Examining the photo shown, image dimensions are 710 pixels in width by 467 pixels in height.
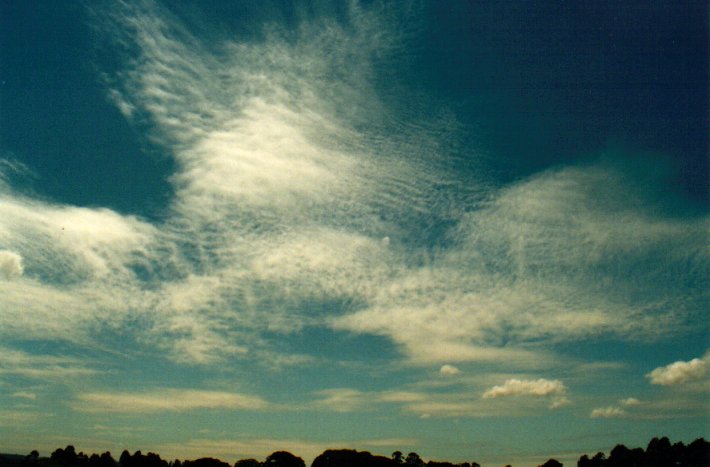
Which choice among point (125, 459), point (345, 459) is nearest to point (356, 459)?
point (345, 459)

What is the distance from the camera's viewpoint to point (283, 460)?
135 metres

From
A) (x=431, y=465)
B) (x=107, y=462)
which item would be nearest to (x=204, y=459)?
(x=107, y=462)

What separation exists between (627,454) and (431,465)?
60.8 m

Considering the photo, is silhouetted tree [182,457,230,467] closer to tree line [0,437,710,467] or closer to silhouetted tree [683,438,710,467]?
tree line [0,437,710,467]

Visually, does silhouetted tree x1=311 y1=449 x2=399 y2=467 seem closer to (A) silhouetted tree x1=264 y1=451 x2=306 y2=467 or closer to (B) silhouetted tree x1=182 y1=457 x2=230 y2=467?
(A) silhouetted tree x1=264 y1=451 x2=306 y2=467

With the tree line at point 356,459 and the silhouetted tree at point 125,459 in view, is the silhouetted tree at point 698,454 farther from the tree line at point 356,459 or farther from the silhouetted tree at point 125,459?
the silhouetted tree at point 125,459

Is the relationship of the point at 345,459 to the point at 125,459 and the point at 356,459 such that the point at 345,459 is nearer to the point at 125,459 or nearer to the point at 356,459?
the point at 356,459

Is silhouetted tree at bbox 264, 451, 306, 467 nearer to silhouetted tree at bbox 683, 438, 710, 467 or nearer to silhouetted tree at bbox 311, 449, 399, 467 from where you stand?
silhouetted tree at bbox 311, 449, 399, 467

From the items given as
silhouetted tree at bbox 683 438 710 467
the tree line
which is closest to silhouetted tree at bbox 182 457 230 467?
the tree line

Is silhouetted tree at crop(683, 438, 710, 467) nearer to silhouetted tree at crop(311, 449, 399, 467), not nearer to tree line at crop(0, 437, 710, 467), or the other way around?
tree line at crop(0, 437, 710, 467)

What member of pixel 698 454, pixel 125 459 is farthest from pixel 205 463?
pixel 698 454

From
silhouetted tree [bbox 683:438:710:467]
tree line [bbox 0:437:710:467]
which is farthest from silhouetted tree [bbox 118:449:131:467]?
silhouetted tree [bbox 683:438:710:467]

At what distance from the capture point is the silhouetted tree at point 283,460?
134625 mm

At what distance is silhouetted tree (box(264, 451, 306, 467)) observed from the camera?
442 feet
